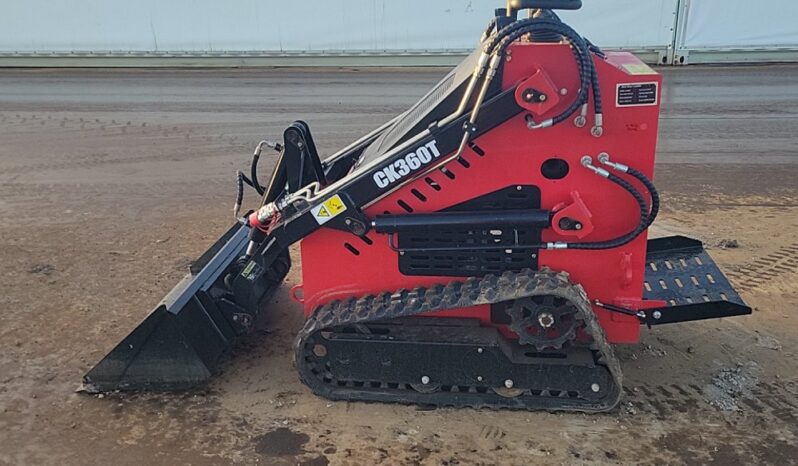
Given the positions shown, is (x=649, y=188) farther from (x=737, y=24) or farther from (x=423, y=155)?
(x=737, y=24)

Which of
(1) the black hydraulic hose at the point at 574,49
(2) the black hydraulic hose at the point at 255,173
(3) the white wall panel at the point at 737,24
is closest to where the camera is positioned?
(1) the black hydraulic hose at the point at 574,49

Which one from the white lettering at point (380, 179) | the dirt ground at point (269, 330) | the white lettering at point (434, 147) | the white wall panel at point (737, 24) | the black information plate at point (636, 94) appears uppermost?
the black information plate at point (636, 94)

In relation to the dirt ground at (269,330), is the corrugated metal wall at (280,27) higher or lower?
higher

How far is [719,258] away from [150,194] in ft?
18.5

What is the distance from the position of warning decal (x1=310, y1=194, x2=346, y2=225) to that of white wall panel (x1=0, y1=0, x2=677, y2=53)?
1434 cm

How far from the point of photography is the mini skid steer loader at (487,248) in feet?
12.1

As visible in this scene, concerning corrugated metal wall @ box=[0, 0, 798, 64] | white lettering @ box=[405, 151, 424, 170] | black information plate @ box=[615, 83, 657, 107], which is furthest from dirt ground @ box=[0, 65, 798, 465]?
corrugated metal wall @ box=[0, 0, 798, 64]

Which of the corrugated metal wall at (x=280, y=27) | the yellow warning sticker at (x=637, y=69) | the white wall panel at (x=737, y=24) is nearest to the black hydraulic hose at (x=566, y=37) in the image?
the yellow warning sticker at (x=637, y=69)

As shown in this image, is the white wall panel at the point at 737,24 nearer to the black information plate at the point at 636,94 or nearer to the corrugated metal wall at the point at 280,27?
the corrugated metal wall at the point at 280,27

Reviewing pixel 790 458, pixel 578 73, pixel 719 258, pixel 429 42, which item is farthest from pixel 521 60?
pixel 429 42

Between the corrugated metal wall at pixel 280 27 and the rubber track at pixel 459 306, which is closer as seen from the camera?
the rubber track at pixel 459 306

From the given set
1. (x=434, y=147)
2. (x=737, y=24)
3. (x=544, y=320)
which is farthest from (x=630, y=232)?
(x=737, y=24)

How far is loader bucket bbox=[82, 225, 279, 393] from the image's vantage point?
13.7 ft

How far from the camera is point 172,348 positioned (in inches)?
166
